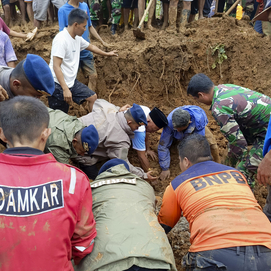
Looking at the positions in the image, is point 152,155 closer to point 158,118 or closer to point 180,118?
point 158,118

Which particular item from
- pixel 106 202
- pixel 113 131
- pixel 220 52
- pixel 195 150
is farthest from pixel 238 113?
pixel 220 52

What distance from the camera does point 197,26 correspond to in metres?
5.28

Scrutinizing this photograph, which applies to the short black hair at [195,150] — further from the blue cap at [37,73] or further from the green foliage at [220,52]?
the green foliage at [220,52]

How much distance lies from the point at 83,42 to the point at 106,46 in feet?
3.45

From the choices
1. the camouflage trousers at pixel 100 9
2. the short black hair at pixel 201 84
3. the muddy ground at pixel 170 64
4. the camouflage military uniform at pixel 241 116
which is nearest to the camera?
the camouflage military uniform at pixel 241 116

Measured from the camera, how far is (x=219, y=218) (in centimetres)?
159

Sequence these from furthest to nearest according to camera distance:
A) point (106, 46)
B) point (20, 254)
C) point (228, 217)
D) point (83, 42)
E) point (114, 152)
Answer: point (106, 46) < point (83, 42) < point (114, 152) < point (228, 217) < point (20, 254)

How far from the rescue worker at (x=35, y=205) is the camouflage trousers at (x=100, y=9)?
450cm

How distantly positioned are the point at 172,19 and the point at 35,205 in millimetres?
4988

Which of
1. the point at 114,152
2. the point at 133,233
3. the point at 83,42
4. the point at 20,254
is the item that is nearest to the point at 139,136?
the point at 114,152

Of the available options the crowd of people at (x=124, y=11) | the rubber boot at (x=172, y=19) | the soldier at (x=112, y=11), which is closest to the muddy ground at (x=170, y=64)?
the rubber boot at (x=172, y=19)

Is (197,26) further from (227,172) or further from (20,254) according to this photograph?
(20,254)

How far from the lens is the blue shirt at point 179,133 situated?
11.6 ft

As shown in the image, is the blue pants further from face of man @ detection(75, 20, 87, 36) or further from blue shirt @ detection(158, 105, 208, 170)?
face of man @ detection(75, 20, 87, 36)
